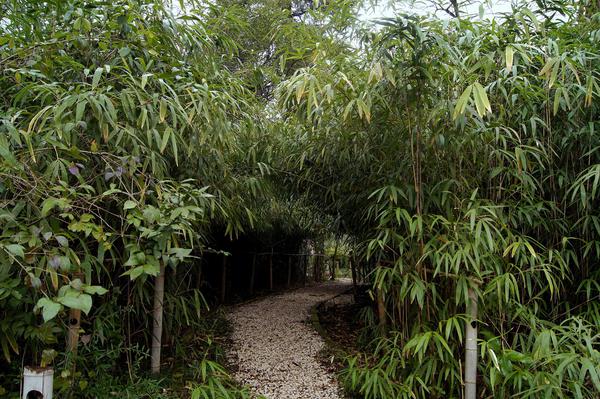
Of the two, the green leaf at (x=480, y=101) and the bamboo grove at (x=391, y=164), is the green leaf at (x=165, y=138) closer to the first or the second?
the bamboo grove at (x=391, y=164)

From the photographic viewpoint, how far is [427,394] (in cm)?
227

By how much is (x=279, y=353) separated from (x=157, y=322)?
1.19 m

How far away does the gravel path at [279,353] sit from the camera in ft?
8.83

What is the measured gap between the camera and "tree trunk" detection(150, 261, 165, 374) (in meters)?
2.38

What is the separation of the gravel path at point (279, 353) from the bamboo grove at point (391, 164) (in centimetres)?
30

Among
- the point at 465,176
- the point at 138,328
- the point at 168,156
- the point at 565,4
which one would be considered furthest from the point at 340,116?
the point at 138,328

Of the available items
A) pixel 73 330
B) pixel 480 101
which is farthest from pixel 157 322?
pixel 480 101

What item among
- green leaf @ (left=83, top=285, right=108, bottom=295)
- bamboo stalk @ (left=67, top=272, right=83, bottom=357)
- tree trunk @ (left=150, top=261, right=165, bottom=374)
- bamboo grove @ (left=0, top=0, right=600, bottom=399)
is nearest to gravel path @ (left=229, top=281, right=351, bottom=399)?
bamboo grove @ (left=0, top=0, right=600, bottom=399)

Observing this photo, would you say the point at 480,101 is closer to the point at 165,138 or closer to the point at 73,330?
the point at 165,138

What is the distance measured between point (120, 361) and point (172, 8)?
6.21 ft

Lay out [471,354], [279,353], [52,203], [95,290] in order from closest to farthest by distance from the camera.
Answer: [95,290], [52,203], [471,354], [279,353]

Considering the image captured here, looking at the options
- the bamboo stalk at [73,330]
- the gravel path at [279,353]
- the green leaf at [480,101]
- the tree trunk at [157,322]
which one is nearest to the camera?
the green leaf at [480,101]

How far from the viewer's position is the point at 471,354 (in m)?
2.09

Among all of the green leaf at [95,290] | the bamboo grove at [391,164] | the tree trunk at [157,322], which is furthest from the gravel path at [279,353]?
the green leaf at [95,290]
